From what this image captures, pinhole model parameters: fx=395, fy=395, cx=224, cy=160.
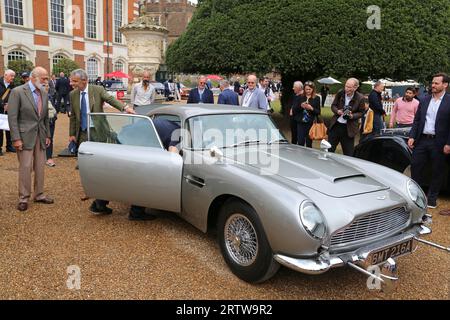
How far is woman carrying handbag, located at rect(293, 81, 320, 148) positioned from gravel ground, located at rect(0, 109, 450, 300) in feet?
10.6

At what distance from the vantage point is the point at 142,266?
12.5 ft

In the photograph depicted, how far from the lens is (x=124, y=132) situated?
186 inches

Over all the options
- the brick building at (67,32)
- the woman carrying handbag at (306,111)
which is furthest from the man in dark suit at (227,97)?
the brick building at (67,32)

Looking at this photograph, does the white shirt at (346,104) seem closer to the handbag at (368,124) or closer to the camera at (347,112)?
the camera at (347,112)

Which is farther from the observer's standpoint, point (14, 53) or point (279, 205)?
point (14, 53)

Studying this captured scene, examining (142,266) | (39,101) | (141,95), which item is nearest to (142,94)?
(141,95)

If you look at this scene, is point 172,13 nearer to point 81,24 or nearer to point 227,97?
point 81,24

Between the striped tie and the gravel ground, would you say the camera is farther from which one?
the striped tie

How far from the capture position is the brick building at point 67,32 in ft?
99.4

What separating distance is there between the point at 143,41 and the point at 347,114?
12890 mm

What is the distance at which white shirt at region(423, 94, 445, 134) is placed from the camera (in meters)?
5.54
